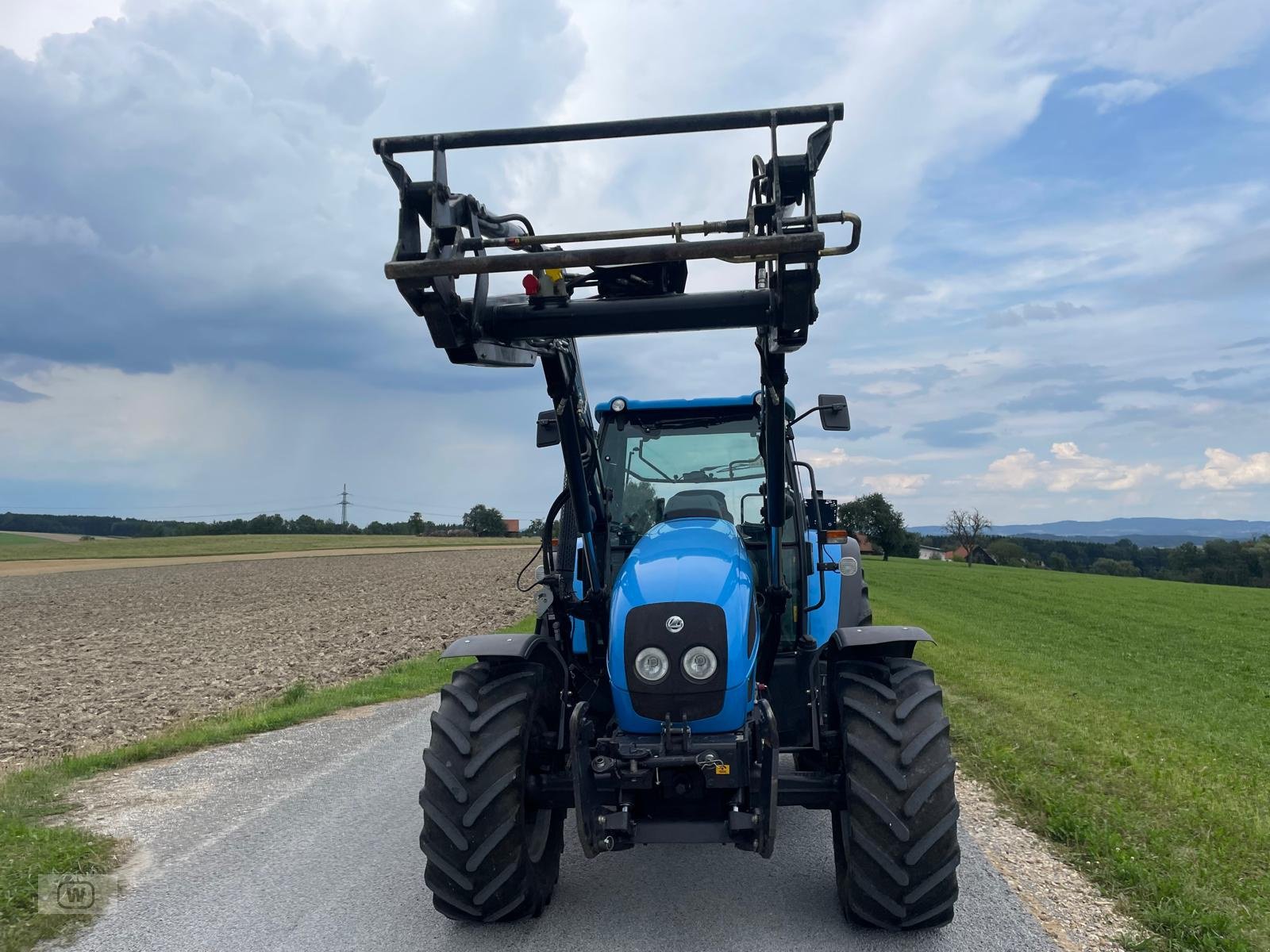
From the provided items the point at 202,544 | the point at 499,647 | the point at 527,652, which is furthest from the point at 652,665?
the point at 202,544

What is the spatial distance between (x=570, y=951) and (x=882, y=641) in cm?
199

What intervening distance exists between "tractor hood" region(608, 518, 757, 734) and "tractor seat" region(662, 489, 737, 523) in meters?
0.98

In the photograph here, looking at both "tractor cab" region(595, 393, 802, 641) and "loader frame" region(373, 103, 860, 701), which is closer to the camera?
"loader frame" region(373, 103, 860, 701)

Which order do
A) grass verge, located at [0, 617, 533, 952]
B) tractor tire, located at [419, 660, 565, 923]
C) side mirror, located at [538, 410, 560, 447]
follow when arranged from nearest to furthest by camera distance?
tractor tire, located at [419, 660, 565, 923], grass verge, located at [0, 617, 533, 952], side mirror, located at [538, 410, 560, 447]

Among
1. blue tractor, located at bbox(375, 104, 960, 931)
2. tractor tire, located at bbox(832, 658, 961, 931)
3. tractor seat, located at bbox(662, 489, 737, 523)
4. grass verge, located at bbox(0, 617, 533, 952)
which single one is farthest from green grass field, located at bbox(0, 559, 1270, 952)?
tractor seat, located at bbox(662, 489, 737, 523)

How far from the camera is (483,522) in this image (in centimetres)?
9025

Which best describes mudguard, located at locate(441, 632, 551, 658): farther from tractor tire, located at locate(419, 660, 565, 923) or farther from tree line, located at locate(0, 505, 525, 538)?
tree line, located at locate(0, 505, 525, 538)

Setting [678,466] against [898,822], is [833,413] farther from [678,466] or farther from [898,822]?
[898,822]

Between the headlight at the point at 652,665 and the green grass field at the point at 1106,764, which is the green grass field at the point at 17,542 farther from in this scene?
the headlight at the point at 652,665

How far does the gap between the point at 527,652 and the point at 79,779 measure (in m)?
4.92

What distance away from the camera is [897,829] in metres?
3.96

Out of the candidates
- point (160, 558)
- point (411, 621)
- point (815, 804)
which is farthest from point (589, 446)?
point (160, 558)

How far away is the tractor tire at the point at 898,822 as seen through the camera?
3.98 m

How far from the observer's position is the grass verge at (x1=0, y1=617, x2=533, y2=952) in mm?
4375
